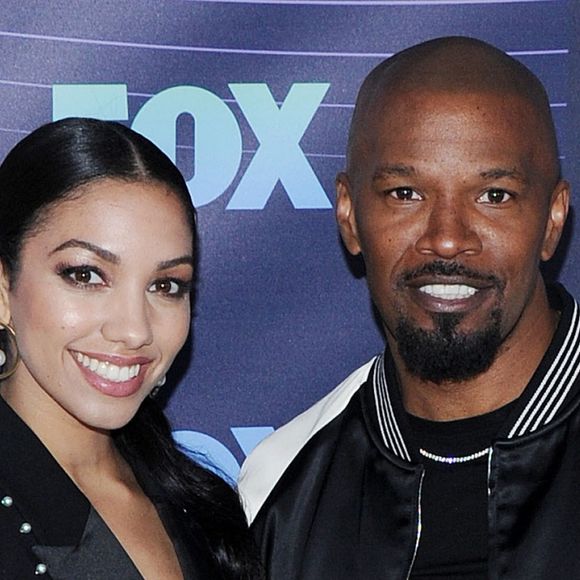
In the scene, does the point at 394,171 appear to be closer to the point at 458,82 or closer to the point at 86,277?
the point at 458,82

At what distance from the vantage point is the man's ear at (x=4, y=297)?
6.94ft

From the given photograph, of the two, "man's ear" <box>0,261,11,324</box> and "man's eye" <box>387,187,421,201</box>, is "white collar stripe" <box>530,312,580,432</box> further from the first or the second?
"man's ear" <box>0,261,11,324</box>

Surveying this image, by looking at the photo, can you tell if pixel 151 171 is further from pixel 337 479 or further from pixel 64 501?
pixel 337 479

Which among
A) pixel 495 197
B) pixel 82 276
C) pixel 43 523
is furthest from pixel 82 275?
pixel 495 197

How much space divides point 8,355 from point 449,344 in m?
0.75

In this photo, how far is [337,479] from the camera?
2.50 m

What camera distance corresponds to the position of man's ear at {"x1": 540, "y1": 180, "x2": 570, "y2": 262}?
8.09 ft

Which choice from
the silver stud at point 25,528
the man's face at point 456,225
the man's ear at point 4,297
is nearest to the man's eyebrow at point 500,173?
the man's face at point 456,225

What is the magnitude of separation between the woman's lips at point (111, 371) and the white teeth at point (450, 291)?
0.52 m

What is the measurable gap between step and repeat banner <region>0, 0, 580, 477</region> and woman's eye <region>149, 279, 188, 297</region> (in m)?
0.63

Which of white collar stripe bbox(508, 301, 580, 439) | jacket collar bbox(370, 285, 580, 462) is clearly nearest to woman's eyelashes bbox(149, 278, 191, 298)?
jacket collar bbox(370, 285, 580, 462)

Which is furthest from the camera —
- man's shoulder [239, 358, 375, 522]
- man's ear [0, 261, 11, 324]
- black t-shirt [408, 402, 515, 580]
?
man's shoulder [239, 358, 375, 522]

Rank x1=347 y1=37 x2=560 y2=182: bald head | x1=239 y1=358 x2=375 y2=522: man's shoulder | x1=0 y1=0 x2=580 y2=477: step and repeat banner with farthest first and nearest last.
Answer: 1. x1=0 y1=0 x2=580 y2=477: step and repeat banner
2. x1=239 y1=358 x2=375 y2=522: man's shoulder
3. x1=347 y1=37 x2=560 y2=182: bald head

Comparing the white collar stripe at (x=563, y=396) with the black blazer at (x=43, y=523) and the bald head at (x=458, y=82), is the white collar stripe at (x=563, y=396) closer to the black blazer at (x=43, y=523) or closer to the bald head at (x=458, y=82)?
the bald head at (x=458, y=82)
